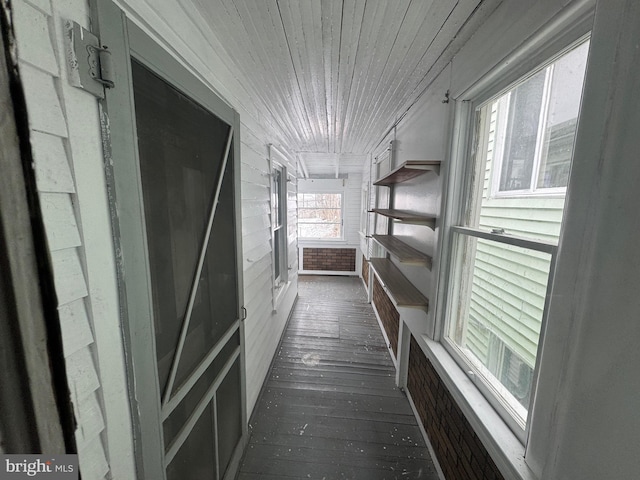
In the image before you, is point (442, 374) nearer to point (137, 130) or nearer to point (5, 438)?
point (5, 438)

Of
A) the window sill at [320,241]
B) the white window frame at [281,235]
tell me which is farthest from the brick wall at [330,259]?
the white window frame at [281,235]

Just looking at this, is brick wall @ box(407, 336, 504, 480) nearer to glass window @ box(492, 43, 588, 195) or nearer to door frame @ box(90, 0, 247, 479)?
glass window @ box(492, 43, 588, 195)

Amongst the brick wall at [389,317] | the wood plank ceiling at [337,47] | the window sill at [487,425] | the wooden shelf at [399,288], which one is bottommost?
the brick wall at [389,317]

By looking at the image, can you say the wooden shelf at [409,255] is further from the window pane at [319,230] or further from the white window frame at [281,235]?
the window pane at [319,230]

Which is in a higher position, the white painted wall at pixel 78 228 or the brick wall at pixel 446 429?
the white painted wall at pixel 78 228

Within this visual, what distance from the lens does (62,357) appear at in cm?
54

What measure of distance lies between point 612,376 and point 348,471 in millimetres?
1672

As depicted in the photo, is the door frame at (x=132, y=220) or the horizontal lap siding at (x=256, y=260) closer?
the door frame at (x=132, y=220)

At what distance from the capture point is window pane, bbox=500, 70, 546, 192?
3.10 feet

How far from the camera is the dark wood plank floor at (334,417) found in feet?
5.32

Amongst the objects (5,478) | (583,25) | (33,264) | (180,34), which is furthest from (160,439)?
(583,25)

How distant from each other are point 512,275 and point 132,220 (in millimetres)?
1399

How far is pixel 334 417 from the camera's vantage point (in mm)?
2000

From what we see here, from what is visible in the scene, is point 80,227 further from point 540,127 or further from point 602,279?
point 540,127
